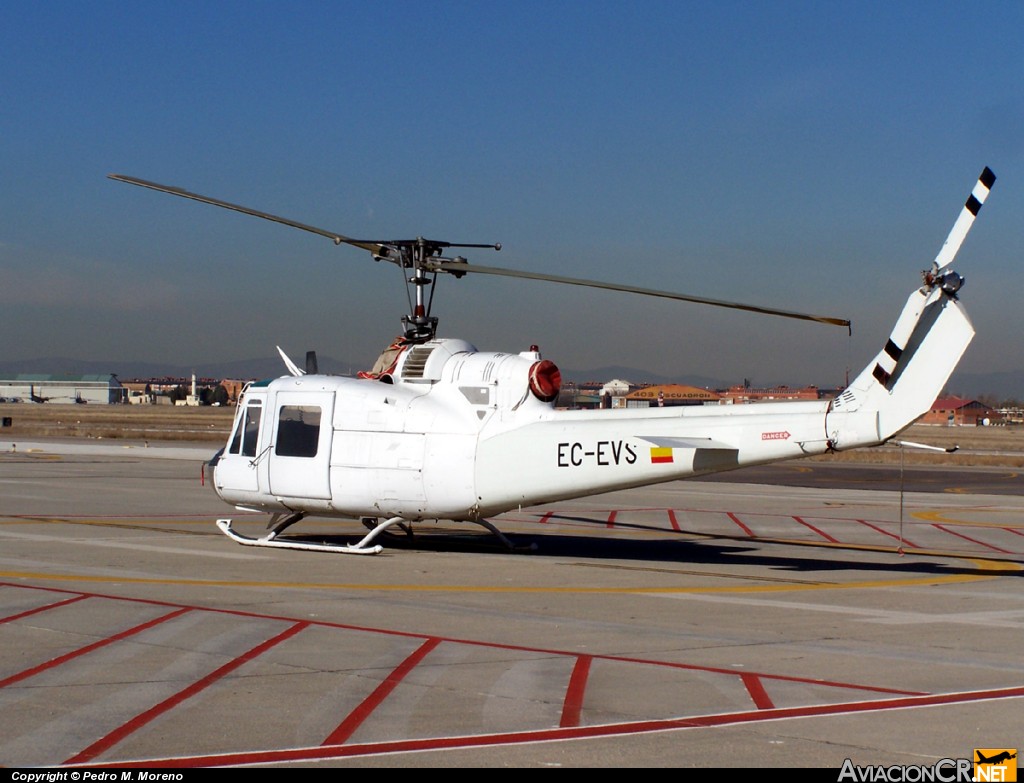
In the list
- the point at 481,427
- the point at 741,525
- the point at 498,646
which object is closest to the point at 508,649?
the point at 498,646

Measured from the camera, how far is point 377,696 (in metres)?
9.02

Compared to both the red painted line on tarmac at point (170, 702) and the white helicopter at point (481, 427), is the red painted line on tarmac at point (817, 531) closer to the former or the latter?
the white helicopter at point (481, 427)

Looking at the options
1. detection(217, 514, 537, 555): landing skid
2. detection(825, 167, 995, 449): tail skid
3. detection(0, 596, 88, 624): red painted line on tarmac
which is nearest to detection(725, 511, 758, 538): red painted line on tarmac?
detection(217, 514, 537, 555): landing skid

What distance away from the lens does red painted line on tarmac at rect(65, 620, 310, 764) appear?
292 inches

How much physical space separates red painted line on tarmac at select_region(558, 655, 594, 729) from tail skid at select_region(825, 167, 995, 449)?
20.7 ft

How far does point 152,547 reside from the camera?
18.8m

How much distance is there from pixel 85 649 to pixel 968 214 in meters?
11.7

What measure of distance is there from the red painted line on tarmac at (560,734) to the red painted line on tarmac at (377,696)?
286 mm

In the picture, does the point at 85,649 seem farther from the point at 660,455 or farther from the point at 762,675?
the point at 660,455

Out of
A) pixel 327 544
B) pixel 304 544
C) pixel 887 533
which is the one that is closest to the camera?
pixel 304 544

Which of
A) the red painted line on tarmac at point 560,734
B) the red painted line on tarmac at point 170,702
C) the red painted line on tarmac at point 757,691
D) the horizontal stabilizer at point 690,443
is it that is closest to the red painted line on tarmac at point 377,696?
the red painted line on tarmac at point 560,734

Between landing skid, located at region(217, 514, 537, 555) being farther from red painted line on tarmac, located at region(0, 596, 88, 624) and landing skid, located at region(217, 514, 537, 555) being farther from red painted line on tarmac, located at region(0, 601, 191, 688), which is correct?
red painted line on tarmac, located at region(0, 601, 191, 688)

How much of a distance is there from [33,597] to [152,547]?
5.30m

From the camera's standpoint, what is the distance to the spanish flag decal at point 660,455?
16.1m
